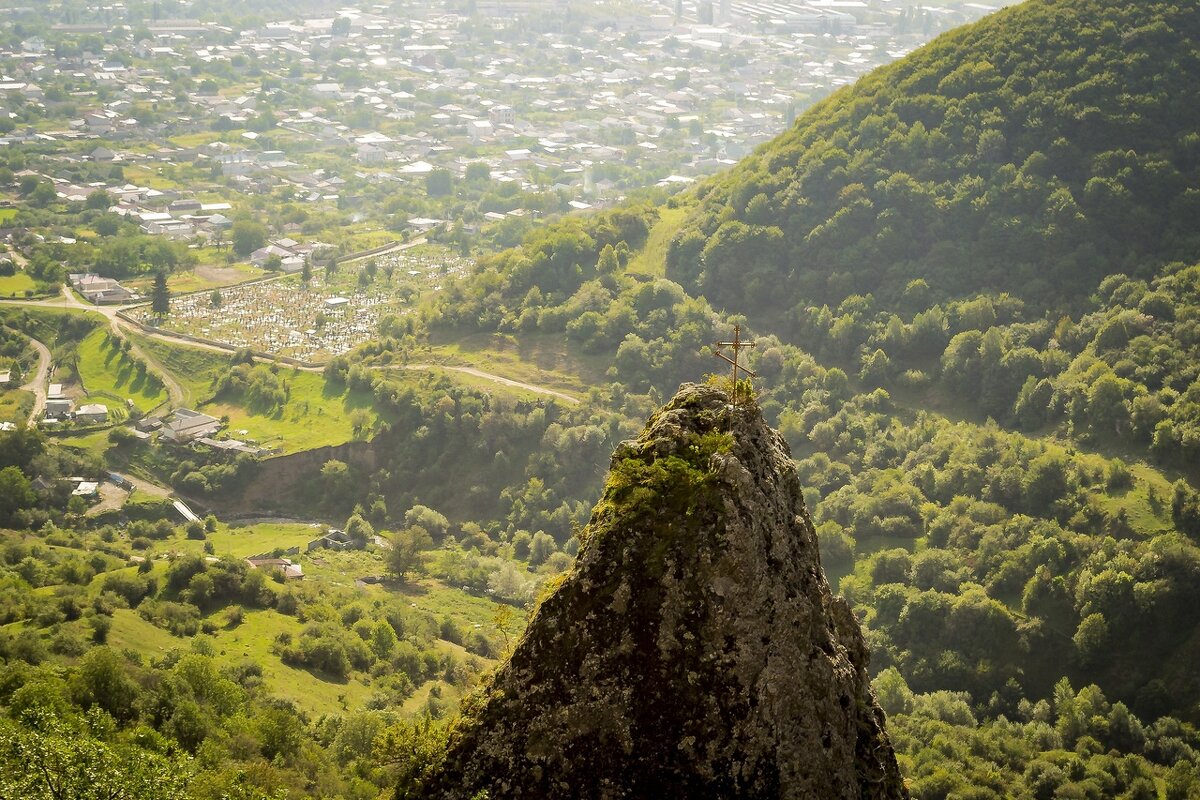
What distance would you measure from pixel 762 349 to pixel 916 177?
64.7 ft

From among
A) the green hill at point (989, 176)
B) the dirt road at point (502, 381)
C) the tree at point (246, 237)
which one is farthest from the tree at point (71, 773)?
the tree at point (246, 237)

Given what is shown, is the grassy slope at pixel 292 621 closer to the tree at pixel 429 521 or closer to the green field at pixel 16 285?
the tree at pixel 429 521

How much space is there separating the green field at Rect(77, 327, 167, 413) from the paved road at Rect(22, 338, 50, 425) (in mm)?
2576

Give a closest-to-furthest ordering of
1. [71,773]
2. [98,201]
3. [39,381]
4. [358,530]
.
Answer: [71,773] < [358,530] < [39,381] < [98,201]

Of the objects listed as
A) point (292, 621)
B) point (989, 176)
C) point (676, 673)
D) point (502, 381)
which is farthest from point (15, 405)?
point (676, 673)

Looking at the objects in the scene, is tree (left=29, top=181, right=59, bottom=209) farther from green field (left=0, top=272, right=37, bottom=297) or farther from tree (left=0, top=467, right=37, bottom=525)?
tree (left=0, top=467, right=37, bottom=525)

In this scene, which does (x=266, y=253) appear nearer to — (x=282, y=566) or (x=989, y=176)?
(x=282, y=566)

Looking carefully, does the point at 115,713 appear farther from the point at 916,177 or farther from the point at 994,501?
the point at 916,177

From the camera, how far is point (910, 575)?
67000mm

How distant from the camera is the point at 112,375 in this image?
315 feet

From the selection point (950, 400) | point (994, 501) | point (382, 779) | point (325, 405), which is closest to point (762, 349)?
point (950, 400)

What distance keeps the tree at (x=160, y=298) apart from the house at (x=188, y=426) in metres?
18.9

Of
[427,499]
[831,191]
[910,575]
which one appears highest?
[831,191]

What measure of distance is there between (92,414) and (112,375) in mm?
8011
